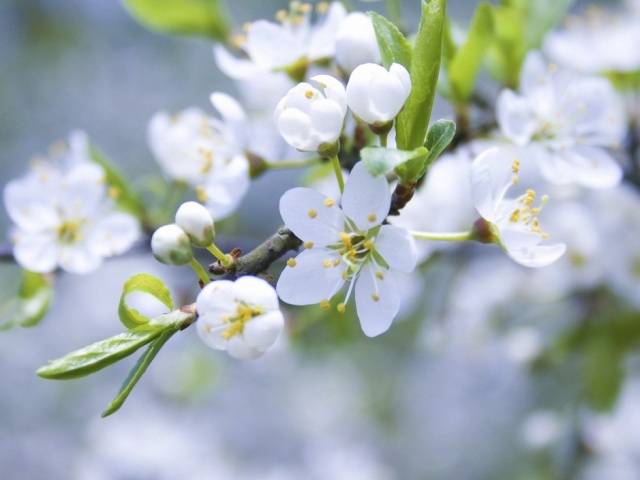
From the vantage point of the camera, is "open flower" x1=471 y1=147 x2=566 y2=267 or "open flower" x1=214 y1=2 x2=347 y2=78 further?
"open flower" x1=214 y1=2 x2=347 y2=78

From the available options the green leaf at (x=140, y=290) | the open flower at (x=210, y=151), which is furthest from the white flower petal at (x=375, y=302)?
the open flower at (x=210, y=151)

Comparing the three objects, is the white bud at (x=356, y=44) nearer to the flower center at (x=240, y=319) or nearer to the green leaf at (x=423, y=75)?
the green leaf at (x=423, y=75)

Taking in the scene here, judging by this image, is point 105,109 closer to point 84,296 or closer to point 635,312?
point 84,296

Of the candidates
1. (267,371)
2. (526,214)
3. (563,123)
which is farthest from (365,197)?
(267,371)

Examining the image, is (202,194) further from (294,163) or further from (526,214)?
(526,214)

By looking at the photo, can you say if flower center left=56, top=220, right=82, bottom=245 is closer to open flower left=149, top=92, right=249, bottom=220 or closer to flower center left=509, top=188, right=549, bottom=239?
open flower left=149, top=92, right=249, bottom=220

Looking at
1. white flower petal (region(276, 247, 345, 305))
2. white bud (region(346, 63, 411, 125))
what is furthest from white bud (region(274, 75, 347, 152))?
white flower petal (region(276, 247, 345, 305))

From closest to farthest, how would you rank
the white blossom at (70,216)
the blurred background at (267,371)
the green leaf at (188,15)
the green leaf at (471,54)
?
the green leaf at (471,54) < the white blossom at (70,216) < the green leaf at (188,15) < the blurred background at (267,371)
